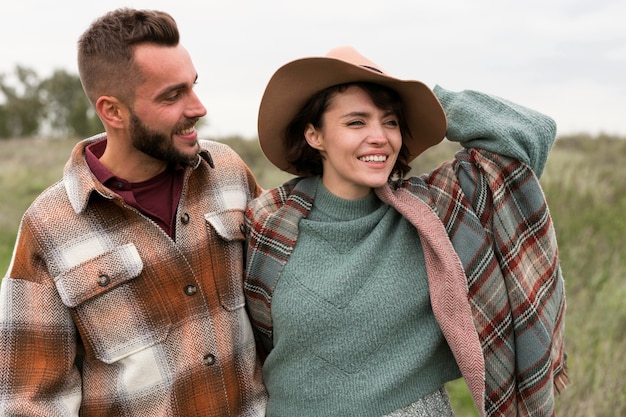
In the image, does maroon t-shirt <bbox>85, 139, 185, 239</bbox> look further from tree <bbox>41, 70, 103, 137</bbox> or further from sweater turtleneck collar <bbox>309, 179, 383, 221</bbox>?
tree <bbox>41, 70, 103, 137</bbox>

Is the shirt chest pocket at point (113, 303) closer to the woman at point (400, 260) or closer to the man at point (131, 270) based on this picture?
the man at point (131, 270)

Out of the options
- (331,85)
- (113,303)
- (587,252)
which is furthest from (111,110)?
(587,252)

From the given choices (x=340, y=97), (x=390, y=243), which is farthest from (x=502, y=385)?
(x=340, y=97)

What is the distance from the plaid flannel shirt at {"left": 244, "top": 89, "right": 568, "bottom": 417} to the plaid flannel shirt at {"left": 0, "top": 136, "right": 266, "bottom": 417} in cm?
19

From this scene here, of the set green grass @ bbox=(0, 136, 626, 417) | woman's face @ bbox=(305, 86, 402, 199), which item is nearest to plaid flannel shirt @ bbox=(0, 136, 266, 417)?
woman's face @ bbox=(305, 86, 402, 199)

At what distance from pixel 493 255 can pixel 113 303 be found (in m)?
1.32

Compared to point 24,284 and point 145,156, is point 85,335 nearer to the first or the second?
point 24,284

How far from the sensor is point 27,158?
1725 centimetres

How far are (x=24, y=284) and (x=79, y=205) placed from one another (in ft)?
1.03

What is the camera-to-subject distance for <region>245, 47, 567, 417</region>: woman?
92.6 inches

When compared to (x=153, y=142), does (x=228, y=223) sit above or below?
below

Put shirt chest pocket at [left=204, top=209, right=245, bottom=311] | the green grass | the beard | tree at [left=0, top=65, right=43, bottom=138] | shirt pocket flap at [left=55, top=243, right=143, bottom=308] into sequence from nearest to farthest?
1. shirt pocket flap at [left=55, top=243, right=143, bottom=308]
2. the beard
3. shirt chest pocket at [left=204, top=209, right=245, bottom=311]
4. the green grass
5. tree at [left=0, top=65, right=43, bottom=138]

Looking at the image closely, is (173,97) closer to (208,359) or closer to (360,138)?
(360,138)

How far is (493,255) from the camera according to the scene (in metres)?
2.45
